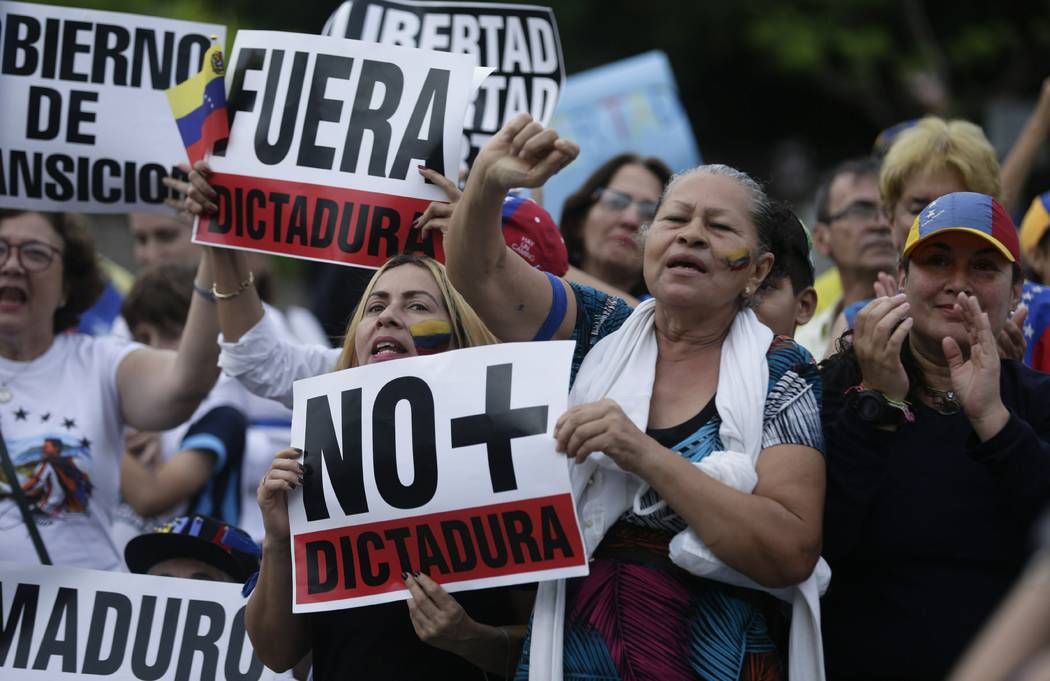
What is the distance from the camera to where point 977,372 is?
301cm

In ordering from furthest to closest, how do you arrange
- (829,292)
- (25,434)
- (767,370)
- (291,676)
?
1. (829,292)
2. (25,434)
3. (291,676)
4. (767,370)

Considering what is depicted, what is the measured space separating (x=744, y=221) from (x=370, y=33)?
2040 millimetres

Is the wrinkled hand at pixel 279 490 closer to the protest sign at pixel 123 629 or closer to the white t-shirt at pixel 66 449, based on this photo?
the protest sign at pixel 123 629

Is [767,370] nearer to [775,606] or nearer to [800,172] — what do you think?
[775,606]

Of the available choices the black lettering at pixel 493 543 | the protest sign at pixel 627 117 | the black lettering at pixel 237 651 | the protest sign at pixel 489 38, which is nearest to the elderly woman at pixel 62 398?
the black lettering at pixel 237 651

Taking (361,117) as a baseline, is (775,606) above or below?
below

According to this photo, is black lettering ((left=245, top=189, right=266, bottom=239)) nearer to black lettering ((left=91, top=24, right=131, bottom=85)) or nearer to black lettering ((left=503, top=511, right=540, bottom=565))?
black lettering ((left=91, top=24, right=131, bottom=85))

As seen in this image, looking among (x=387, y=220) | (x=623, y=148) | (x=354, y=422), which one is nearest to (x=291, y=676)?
(x=354, y=422)

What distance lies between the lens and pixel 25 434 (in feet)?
14.2

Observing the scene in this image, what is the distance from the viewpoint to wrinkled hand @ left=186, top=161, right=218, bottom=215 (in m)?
3.95

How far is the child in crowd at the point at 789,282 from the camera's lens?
3367 mm

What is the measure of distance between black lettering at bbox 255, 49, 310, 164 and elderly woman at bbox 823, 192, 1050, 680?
1.72 metres

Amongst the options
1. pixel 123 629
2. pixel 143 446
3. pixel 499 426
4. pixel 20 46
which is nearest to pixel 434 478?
pixel 499 426

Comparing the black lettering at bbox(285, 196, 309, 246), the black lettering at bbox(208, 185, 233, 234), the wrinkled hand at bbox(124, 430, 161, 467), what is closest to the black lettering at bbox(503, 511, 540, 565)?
the black lettering at bbox(285, 196, 309, 246)
